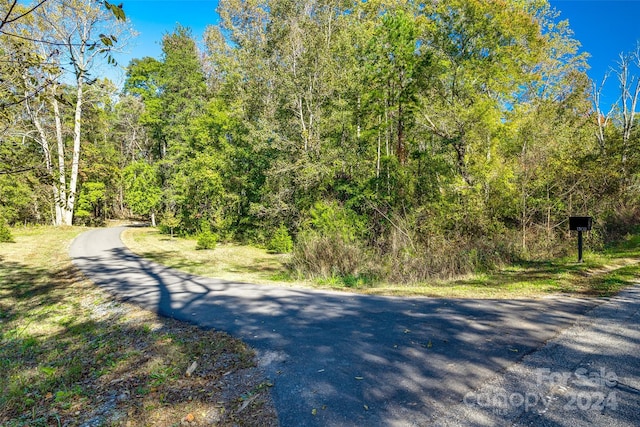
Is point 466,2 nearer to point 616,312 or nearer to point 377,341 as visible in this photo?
point 616,312

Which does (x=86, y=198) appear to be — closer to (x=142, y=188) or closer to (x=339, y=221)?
(x=142, y=188)

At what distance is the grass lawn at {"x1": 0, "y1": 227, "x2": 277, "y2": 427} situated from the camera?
10.4 ft

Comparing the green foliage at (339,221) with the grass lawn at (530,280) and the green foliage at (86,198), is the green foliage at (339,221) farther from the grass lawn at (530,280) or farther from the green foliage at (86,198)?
the green foliage at (86,198)

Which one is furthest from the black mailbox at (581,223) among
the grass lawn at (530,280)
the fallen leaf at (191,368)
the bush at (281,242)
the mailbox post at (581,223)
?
the bush at (281,242)

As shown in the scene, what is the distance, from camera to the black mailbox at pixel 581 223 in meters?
9.20

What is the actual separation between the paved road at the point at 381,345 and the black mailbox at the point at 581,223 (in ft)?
14.5

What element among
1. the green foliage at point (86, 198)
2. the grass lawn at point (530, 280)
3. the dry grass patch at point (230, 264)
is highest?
the green foliage at point (86, 198)

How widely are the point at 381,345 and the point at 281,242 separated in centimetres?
1488

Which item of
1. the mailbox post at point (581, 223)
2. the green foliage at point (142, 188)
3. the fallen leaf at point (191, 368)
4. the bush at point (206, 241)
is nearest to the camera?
the fallen leaf at point (191, 368)

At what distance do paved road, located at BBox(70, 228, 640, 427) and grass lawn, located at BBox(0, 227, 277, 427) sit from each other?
1.03 ft

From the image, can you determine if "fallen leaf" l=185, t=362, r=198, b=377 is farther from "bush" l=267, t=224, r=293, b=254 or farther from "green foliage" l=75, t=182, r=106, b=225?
"green foliage" l=75, t=182, r=106, b=225

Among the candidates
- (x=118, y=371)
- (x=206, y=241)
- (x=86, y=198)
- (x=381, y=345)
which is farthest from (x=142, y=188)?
(x=381, y=345)

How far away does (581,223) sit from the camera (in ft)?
30.4

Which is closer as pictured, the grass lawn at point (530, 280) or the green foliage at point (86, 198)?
the grass lawn at point (530, 280)
